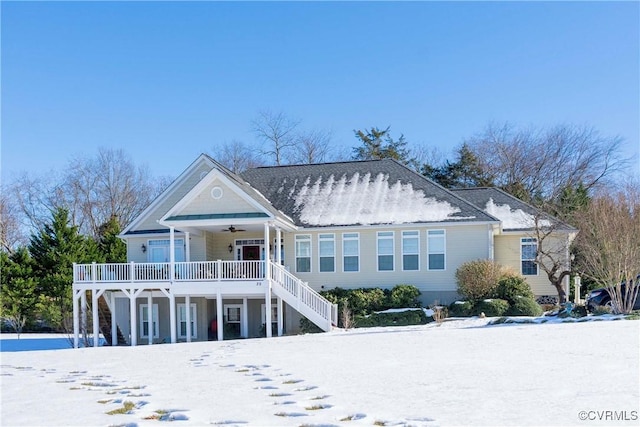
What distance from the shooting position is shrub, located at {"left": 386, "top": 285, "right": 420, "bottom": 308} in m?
22.8

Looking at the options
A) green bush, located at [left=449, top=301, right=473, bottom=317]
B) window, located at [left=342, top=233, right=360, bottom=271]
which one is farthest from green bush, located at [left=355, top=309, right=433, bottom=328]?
window, located at [left=342, top=233, right=360, bottom=271]

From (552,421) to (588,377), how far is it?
306 cm

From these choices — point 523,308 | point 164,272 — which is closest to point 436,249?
point 523,308

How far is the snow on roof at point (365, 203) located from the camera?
24281 mm

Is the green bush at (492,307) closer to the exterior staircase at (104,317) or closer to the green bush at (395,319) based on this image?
the green bush at (395,319)

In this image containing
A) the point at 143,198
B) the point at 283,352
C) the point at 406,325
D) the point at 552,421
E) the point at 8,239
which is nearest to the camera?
the point at 552,421

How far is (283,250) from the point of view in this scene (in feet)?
82.8

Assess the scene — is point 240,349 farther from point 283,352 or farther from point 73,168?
point 73,168

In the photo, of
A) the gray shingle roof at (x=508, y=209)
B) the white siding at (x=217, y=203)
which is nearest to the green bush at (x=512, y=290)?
the gray shingle roof at (x=508, y=209)

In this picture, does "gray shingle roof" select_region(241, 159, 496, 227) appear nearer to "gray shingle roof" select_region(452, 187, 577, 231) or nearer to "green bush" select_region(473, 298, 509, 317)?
"gray shingle roof" select_region(452, 187, 577, 231)

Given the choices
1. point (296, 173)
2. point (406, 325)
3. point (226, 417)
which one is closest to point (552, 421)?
point (226, 417)

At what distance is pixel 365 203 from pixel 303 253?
3314mm

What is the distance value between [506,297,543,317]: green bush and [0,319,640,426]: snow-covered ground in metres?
4.16

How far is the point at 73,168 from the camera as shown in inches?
1870
